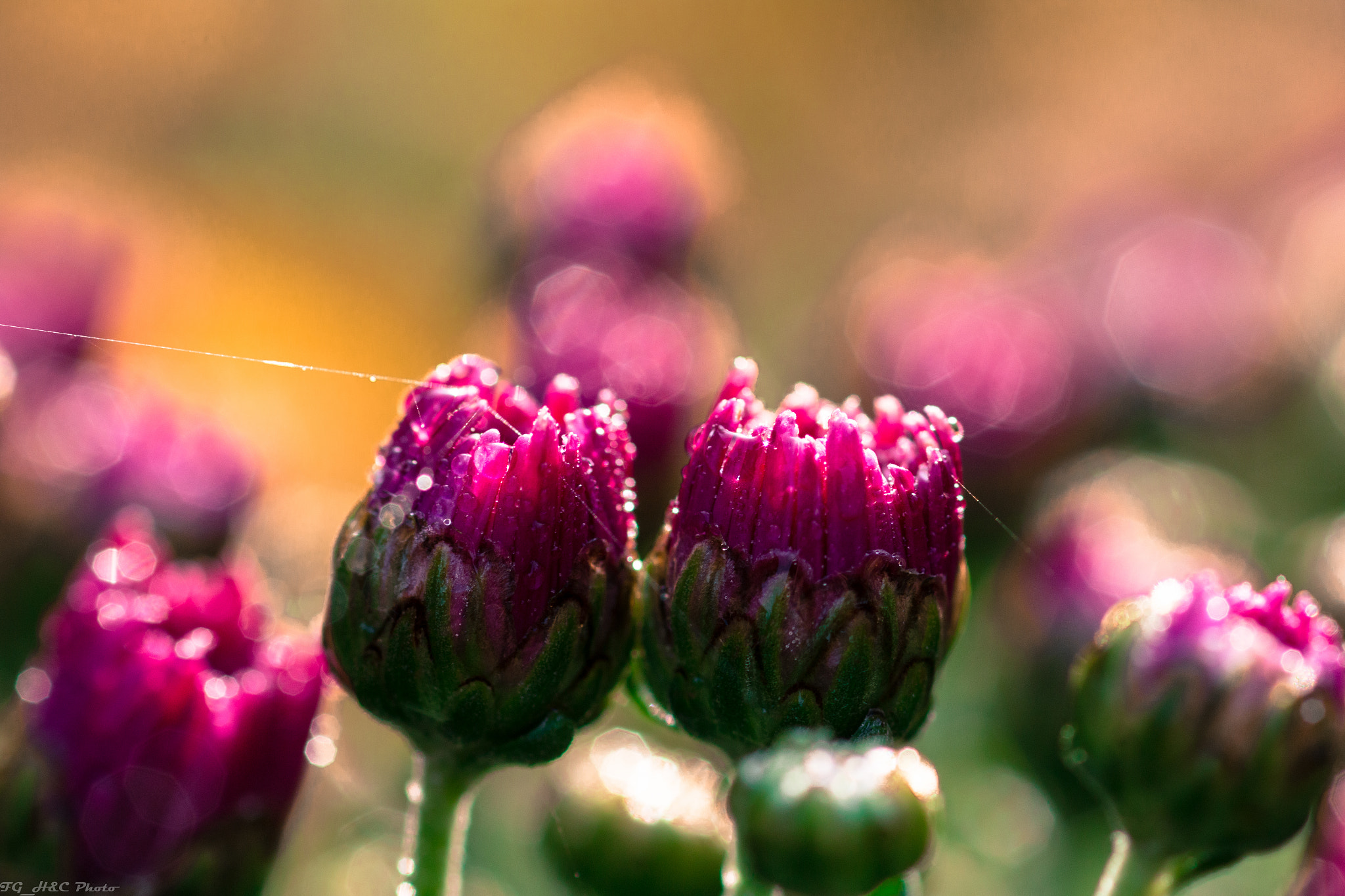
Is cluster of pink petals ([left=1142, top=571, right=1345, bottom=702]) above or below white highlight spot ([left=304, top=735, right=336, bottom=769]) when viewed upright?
above

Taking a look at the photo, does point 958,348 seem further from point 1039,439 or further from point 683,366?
point 683,366

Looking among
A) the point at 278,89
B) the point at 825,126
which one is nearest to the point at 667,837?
the point at 278,89

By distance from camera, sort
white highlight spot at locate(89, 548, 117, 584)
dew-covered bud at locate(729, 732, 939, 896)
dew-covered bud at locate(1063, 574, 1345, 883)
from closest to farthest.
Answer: dew-covered bud at locate(729, 732, 939, 896)
dew-covered bud at locate(1063, 574, 1345, 883)
white highlight spot at locate(89, 548, 117, 584)

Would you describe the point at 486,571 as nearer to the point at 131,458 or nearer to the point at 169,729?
the point at 169,729

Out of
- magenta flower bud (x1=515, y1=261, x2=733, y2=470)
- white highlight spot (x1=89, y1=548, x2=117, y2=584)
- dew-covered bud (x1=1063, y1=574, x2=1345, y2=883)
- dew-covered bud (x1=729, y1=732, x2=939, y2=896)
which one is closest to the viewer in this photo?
dew-covered bud (x1=729, y1=732, x2=939, y2=896)

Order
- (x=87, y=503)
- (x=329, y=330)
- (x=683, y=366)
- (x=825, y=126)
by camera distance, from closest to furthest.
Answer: (x=87, y=503)
(x=683, y=366)
(x=329, y=330)
(x=825, y=126)

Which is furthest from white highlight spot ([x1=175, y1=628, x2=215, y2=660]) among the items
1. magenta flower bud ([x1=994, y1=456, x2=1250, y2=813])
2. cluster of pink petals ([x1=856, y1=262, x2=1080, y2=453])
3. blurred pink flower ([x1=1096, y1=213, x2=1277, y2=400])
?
blurred pink flower ([x1=1096, y1=213, x2=1277, y2=400])

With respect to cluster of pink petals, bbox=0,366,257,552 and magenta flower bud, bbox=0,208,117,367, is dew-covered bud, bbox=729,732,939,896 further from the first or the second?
magenta flower bud, bbox=0,208,117,367
